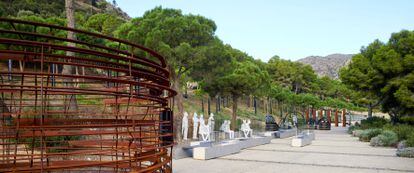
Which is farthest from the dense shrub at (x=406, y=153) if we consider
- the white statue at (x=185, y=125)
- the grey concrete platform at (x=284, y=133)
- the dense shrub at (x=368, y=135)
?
the grey concrete platform at (x=284, y=133)

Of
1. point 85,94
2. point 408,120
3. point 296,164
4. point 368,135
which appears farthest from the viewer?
point 408,120

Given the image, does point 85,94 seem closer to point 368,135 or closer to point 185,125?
point 185,125

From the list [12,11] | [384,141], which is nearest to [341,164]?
[384,141]

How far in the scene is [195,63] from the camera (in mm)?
20797

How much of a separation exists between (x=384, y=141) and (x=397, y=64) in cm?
837

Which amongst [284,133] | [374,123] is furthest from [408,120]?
[284,133]

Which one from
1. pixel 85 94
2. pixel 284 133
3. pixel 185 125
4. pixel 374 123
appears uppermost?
pixel 85 94

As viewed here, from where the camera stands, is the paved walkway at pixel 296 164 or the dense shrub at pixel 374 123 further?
the dense shrub at pixel 374 123

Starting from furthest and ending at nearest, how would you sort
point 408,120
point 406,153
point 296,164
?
point 408,120 < point 406,153 < point 296,164

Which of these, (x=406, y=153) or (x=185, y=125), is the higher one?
(x=185, y=125)

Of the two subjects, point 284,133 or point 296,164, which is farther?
point 284,133

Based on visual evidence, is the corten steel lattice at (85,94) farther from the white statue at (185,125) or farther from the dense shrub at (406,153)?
the white statue at (185,125)

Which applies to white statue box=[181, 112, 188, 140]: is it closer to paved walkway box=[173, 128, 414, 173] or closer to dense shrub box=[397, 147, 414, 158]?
paved walkway box=[173, 128, 414, 173]

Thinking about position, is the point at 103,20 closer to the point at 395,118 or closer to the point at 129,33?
the point at 129,33
